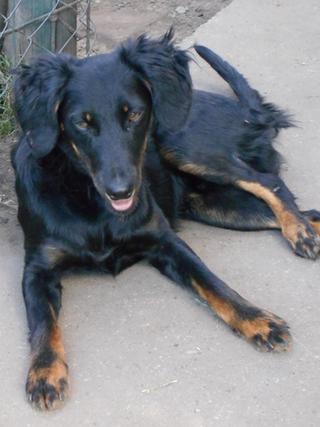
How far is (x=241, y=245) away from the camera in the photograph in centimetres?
404

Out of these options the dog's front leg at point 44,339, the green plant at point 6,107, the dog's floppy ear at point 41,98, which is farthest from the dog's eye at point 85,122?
the green plant at point 6,107

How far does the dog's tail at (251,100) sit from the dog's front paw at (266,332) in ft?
4.55

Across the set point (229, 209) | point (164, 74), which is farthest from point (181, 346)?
point (164, 74)

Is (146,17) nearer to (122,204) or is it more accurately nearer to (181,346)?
(122,204)

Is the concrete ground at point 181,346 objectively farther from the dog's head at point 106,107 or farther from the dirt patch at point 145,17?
the dirt patch at point 145,17

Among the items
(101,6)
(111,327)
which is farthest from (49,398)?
(101,6)

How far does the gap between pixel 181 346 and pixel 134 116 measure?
37.7 inches

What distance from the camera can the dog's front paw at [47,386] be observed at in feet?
10.2

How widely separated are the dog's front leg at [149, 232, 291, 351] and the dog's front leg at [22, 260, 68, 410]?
52cm

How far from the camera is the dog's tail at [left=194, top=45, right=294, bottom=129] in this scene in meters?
4.50

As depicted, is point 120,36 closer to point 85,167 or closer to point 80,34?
point 80,34

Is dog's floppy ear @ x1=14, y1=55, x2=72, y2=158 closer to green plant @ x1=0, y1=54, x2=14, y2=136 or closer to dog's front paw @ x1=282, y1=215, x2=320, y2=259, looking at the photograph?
dog's front paw @ x1=282, y1=215, x2=320, y2=259

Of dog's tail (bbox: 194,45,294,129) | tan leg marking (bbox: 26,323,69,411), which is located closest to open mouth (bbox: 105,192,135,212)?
tan leg marking (bbox: 26,323,69,411)

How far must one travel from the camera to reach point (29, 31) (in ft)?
15.8
